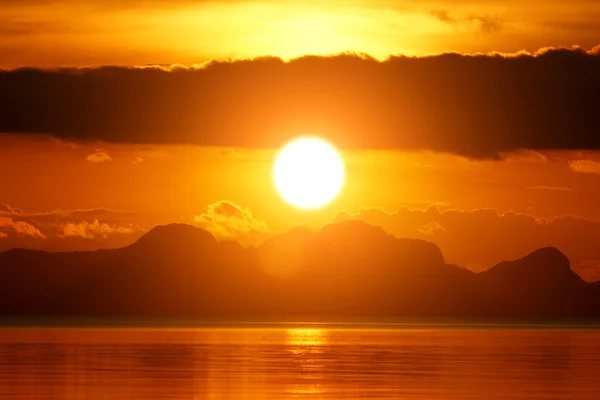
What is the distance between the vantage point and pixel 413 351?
92.5 meters

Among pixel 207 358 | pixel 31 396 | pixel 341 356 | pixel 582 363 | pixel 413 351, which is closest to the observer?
pixel 31 396

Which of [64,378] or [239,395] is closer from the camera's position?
[239,395]

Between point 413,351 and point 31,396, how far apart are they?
46.8 m

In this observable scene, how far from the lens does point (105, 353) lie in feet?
270

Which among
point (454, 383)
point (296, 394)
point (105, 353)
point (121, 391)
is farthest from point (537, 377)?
point (105, 353)

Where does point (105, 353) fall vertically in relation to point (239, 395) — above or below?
above

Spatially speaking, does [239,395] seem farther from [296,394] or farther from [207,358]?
[207,358]

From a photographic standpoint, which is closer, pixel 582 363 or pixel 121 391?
pixel 121 391

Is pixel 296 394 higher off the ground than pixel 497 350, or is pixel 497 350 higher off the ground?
pixel 497 350

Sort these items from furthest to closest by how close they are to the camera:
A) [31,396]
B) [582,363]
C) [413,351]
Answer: [413,351] → [582,363] → [31,396]

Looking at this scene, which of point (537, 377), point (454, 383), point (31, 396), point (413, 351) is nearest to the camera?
point (31, 396)

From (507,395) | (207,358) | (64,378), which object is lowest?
(507,395)

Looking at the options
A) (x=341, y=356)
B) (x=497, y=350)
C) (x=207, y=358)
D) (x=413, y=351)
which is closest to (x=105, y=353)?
(x=207, y=358)

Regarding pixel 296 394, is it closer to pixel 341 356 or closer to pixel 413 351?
pixel 341 356
